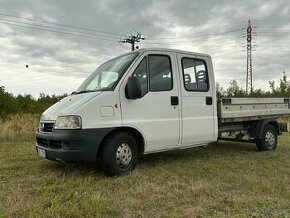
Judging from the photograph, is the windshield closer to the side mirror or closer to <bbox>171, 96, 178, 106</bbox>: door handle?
the side mirror

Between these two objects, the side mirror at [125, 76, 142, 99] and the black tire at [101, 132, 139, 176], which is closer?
the black tire at [101, 132, 139, 176]

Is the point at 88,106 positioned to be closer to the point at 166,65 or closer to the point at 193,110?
the point at 166,65

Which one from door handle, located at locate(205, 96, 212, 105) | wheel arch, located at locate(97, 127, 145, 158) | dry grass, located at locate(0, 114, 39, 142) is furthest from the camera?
dry grass, located at locate(0, 114, 39, 142)

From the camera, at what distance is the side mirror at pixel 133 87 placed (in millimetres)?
5941

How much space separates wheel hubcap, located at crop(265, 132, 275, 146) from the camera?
370 inches

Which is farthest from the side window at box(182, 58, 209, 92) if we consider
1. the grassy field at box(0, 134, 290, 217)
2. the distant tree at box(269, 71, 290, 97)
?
the distant tree at box(269, 71, 290, 97)

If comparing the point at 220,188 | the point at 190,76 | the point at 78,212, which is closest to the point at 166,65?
the point at 190,76

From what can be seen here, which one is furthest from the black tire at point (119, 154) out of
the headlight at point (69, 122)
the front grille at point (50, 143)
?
the front grille at point (50, 143)

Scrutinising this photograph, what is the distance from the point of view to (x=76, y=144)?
5582 millimetres

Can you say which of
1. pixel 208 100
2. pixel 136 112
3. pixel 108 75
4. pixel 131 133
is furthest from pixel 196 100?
pixel 108 75

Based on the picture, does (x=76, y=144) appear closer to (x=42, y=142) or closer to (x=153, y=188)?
(x=42, y=142)

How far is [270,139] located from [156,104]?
4.43 meters

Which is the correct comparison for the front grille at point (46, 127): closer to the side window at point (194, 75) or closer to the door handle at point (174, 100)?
the door handle at point (174, 100)

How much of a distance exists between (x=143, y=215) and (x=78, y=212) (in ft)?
2.45
